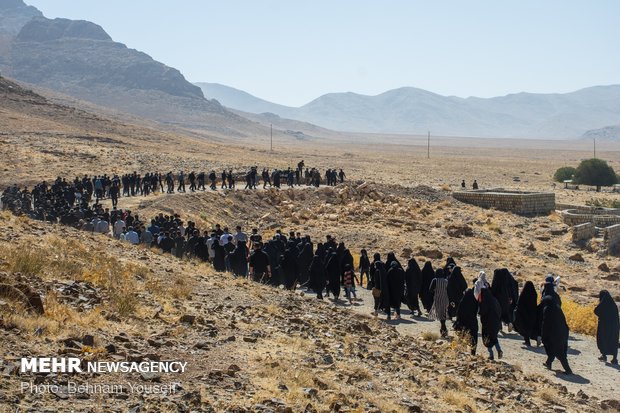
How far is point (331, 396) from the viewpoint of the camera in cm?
748

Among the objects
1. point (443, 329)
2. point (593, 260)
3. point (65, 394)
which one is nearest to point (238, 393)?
point (65, 394)

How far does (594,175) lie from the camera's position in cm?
5141

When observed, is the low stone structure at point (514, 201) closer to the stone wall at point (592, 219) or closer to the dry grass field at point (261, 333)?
the stone wall at point (592, 219)

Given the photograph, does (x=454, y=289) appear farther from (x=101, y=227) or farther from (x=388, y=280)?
(x=101, y=227)

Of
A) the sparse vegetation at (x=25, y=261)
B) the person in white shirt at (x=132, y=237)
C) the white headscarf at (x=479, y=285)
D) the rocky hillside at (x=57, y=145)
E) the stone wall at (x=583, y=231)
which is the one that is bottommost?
the stone wall at (x=583, y=231)

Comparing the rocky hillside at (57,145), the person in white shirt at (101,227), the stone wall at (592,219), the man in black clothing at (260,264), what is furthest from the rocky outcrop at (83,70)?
the man in black clothing at (260,264)

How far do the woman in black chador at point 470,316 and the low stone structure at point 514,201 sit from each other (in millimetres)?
25026

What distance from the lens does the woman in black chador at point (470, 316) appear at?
428 inches

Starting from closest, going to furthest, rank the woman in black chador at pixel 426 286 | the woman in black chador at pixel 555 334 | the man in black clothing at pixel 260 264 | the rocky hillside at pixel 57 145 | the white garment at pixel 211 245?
1. the woman in black chador at pixel 555 334
2. the woman in black chador at pixel 426 286
3. the man in black clothing at pixel 260 264
4. the white garment at pixel 211 245
5. the rocky hillside at pixel 57 145

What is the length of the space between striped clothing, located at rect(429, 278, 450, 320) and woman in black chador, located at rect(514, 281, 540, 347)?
1.20 m

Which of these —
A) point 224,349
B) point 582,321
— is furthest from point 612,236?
point 224,349

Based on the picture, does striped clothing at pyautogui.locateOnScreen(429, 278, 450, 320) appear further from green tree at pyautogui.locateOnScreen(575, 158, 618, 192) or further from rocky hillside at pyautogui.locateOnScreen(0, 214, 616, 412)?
green tree at pyautogui.locateOnScreen(575, 158, 618, 192)

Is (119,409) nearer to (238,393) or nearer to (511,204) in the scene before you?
(238,393)

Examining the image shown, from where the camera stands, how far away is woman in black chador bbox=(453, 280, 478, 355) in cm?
1088
